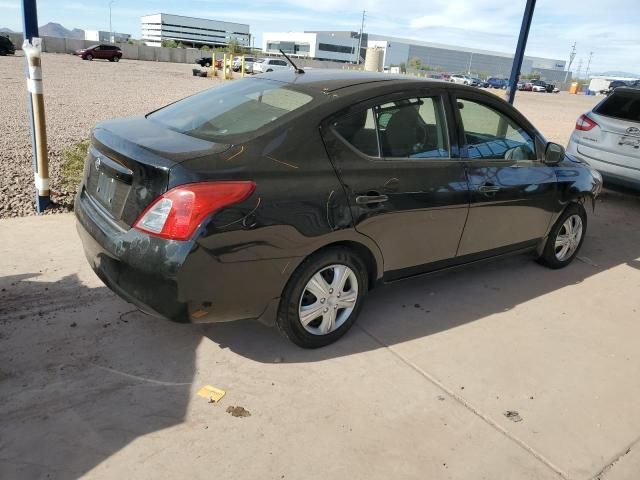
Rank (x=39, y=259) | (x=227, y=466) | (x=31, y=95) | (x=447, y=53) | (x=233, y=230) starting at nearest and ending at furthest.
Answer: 1. (x=227, y=466)
2. (x=233, y=230)
3. (x=39, y=259)
4. (x=31, y=95)
5. (x=447, y=53)

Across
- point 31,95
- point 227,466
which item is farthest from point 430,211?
point 31,95

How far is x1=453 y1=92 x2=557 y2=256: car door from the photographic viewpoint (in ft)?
12.9

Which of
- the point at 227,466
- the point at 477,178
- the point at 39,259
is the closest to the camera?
the point at 227,466

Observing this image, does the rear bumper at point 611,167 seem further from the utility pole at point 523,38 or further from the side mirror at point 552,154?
the side mirror at point 552,154

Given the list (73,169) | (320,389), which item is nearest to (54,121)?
(73,169)

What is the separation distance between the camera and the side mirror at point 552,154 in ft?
14.8

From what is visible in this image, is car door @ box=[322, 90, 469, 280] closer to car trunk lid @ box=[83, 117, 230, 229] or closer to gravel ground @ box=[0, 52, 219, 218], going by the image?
car trunk lid @ box=[83, 117, 230, 229]

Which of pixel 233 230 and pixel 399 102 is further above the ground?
pixel 399 102

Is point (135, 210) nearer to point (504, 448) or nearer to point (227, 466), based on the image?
point (227, 466)

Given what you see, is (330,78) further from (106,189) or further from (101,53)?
(101,53)

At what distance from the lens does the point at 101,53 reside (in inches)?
1750

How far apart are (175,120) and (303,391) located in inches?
75.8

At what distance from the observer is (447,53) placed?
175 meters

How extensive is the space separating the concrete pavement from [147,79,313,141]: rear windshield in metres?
1.30
